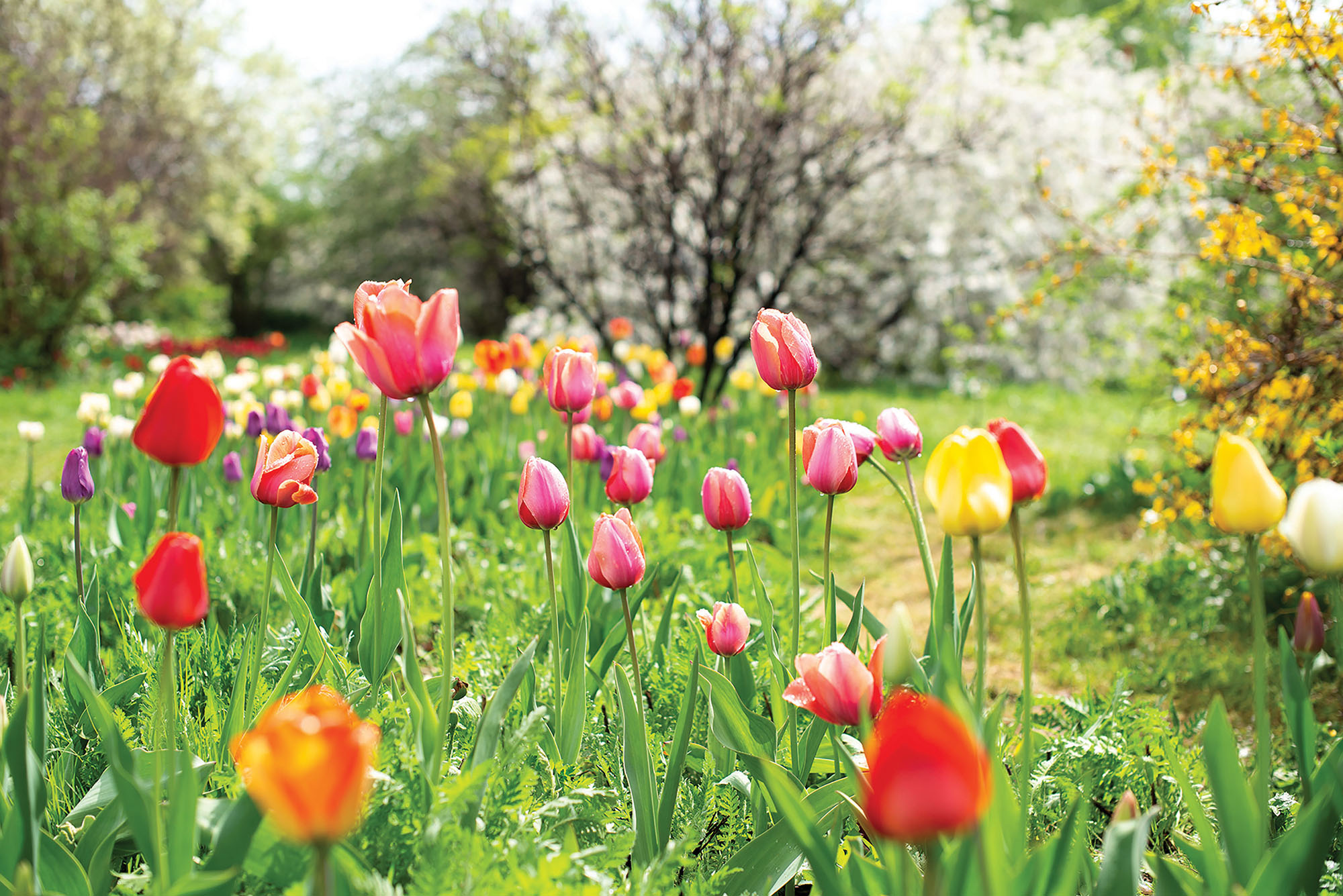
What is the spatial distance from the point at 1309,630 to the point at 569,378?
1.19 m

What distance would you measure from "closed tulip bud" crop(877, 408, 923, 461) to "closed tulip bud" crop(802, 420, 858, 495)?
0.16 m

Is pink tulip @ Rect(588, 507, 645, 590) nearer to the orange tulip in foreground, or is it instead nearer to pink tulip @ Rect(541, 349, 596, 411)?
pink tulip @ Rect(541, 349, 596, 411)

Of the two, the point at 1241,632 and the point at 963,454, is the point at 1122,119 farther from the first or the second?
the point at 963,454

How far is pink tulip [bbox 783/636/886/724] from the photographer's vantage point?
40.4 inches

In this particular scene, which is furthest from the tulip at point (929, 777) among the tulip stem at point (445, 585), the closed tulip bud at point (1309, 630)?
the closed tulip bud at point (1309, 630)

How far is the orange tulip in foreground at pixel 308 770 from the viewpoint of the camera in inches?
23.1

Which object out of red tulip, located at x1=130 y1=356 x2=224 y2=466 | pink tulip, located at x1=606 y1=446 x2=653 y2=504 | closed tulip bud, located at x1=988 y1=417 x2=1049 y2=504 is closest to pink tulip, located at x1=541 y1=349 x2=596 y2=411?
pink tulip, located at x1=606 y1=446 x2=653 y2=504

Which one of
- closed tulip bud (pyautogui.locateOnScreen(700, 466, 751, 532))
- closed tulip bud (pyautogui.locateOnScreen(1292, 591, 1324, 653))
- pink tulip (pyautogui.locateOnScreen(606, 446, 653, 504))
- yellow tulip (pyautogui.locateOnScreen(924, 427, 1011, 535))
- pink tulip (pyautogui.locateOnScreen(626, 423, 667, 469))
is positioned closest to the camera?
yellow tulip (pyautogui.locateOnScreen(924, 427, 1011, 535))

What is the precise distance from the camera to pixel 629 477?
1.61 m

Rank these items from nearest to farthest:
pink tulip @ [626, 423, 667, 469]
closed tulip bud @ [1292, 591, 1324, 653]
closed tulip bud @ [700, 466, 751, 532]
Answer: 1. closed tulip bud @ [1292, 591, 1324, 653]
2. closed tulip bud @ [700, 466, 751, 532]
3. pink tulip @ [626, 423, 667, 469]

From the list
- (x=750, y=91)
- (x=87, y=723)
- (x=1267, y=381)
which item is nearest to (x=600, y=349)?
(x=750, y=91)

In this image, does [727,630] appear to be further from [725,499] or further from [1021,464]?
[1021,464]

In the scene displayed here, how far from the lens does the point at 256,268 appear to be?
23.5 metres

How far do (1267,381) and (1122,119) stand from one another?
786cm
